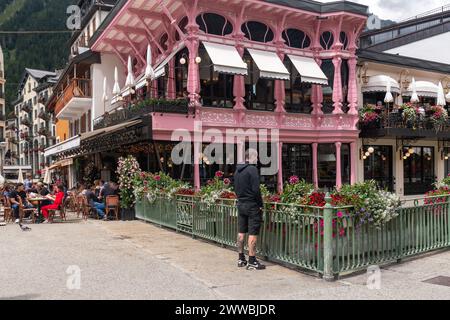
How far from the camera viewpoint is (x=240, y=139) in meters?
18.1

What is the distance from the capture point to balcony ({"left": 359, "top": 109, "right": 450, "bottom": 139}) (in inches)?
826

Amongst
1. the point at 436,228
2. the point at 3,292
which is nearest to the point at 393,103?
the point at 436,228

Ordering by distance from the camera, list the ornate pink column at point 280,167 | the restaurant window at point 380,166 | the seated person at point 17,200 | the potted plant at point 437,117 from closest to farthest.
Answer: the seated person at point 17,200, the ornate pink column at point 280,167, the potted plant at point 437,117, the restaurant window at point 380,166

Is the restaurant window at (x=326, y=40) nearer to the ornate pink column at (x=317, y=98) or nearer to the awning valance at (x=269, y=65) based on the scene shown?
the ornate pink column at (x=317, y=98)

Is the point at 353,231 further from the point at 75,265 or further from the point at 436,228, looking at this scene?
the point at 75,265

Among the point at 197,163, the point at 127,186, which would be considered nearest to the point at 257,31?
the point at 197,163

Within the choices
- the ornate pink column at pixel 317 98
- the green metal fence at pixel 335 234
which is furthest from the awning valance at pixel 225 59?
the green metal fence at pixel 335 234

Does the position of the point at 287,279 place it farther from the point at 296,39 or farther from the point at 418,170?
the point at 418,170

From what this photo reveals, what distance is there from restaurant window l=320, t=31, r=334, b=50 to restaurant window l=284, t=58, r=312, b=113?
1.90m

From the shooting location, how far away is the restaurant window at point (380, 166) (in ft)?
74.5

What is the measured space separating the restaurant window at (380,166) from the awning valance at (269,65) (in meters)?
7.05

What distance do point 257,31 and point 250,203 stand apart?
12856 mm

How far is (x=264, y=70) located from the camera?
1736 cm

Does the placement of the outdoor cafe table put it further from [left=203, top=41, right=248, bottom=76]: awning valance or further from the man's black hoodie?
the man's black hoodie
